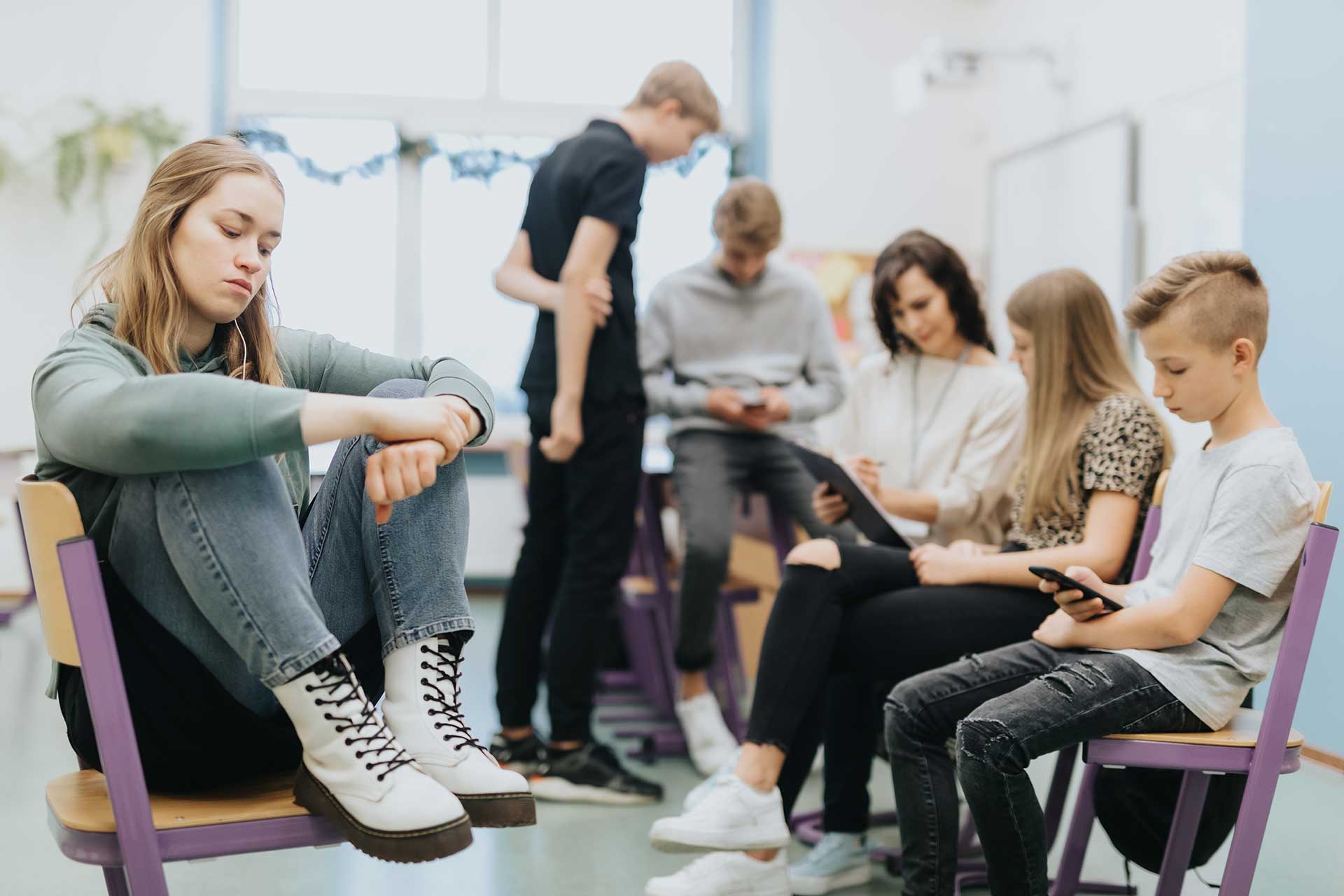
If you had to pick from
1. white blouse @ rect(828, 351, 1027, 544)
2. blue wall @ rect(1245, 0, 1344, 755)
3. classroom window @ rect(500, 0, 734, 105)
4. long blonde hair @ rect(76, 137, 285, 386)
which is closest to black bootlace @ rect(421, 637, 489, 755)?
long blonde hair @ rect(76, 137, 285, 386)

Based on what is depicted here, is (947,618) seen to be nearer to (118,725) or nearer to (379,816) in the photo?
(379,816)

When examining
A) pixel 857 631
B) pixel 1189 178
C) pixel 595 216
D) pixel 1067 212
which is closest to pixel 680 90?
pixel 595 216

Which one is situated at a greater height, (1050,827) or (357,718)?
(357,718)

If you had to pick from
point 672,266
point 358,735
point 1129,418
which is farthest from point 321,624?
point 672,266

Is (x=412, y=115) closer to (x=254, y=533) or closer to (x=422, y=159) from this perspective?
(x=422, y=159)

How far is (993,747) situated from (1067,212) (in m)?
3.37

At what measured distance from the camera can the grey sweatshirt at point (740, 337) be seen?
106 inches

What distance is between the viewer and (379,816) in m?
1.02

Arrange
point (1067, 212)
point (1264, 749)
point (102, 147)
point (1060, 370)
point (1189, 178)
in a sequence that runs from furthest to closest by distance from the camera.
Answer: point (102, 147), point (1067, 212), point (1189, 178), point (1060, 370), point (1264, 749)

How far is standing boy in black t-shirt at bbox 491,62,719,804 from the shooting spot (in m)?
2.27

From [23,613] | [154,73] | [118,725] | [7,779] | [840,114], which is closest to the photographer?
[118,725]

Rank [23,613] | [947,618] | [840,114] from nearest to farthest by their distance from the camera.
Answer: [947,618]
[23,613]
[840,114]

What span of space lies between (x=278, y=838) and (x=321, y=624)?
0.20 meters

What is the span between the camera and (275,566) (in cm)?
102
